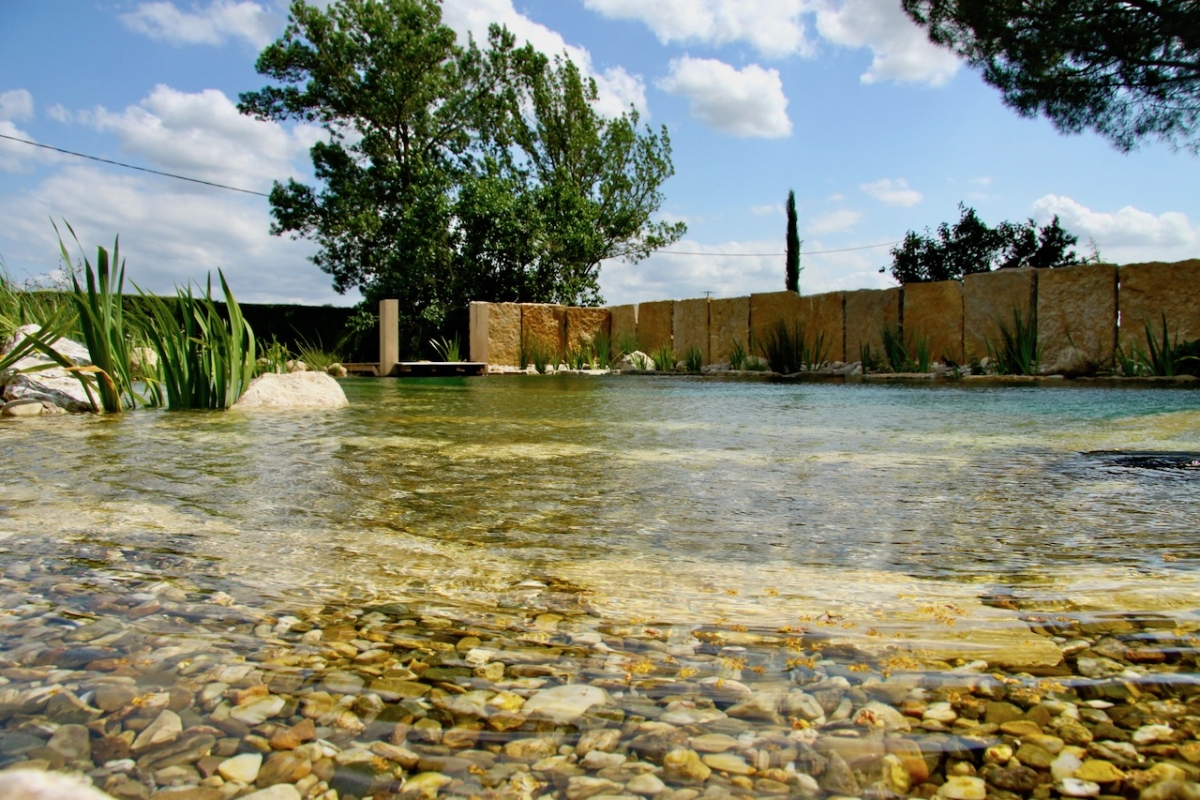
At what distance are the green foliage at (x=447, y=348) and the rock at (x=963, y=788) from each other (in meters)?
12.7

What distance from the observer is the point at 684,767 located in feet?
2.20

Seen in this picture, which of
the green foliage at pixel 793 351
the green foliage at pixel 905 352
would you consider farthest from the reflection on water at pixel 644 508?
the green foliage at pixel 793 351

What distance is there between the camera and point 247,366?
16.0ft

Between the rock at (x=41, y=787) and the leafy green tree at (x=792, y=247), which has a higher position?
the leafy green tree at (x=792, y=247)

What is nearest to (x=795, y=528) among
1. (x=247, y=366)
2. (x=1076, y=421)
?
(x=1076, y=421)

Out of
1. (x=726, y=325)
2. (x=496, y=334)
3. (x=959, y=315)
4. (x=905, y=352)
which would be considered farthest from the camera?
(x=496, y=334)

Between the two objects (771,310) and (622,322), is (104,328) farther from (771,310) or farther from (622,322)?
(622,322)

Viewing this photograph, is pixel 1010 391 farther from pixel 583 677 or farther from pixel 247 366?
pixel 583 677

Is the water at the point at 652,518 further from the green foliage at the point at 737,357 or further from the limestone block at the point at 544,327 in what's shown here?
the limestone block at the point at 544,327

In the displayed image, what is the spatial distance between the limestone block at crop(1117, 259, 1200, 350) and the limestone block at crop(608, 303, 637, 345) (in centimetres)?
746

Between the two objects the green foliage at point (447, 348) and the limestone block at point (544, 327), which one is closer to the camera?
the green foliage at point (447, 348)

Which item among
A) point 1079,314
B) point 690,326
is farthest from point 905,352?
point 690,326

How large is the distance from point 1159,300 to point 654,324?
7.35 m

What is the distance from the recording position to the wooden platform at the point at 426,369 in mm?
12125
